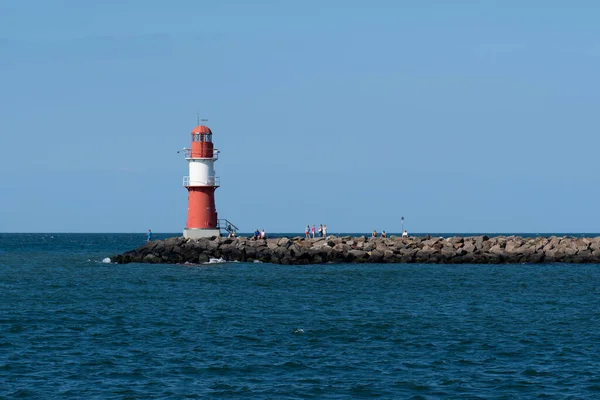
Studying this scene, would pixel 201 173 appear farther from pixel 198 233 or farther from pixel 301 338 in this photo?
pixel 301 338

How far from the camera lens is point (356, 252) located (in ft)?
175

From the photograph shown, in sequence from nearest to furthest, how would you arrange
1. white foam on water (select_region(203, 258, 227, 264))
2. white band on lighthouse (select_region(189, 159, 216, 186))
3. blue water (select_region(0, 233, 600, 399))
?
1. blue water (select_region(0, 233, 600, 399))
2. white foam on water (select_region(203, 258, 227, 264))
3. white band on lighthouse (select_region(189, 159, 216, 186))

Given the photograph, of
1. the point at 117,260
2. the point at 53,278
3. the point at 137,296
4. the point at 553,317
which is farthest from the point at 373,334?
the point at 117,260

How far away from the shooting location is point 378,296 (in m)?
34.7

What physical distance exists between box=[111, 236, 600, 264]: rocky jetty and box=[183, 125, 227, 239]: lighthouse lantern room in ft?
3.24

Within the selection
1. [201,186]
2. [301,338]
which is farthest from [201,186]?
[301,338]

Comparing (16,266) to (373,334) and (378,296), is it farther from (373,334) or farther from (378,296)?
(373,334)

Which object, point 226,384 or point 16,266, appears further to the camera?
point 16,266

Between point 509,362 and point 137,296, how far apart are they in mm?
18347

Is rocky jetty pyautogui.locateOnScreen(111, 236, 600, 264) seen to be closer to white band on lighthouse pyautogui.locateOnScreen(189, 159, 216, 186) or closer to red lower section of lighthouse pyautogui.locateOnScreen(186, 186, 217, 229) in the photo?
red lower section of lighthouse pyautogui.locateOnScreen(186, 186, 217, 229)

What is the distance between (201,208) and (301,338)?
31141 mm

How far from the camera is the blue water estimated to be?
18.5 meters

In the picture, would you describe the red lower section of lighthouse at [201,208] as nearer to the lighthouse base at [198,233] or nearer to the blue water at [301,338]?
the lighthouse base at [198,233]

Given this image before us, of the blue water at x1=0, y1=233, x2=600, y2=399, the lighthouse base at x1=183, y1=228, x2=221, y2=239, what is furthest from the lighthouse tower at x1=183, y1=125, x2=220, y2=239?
the blue water at x1=0, y1=233, x2=600, y2=399
